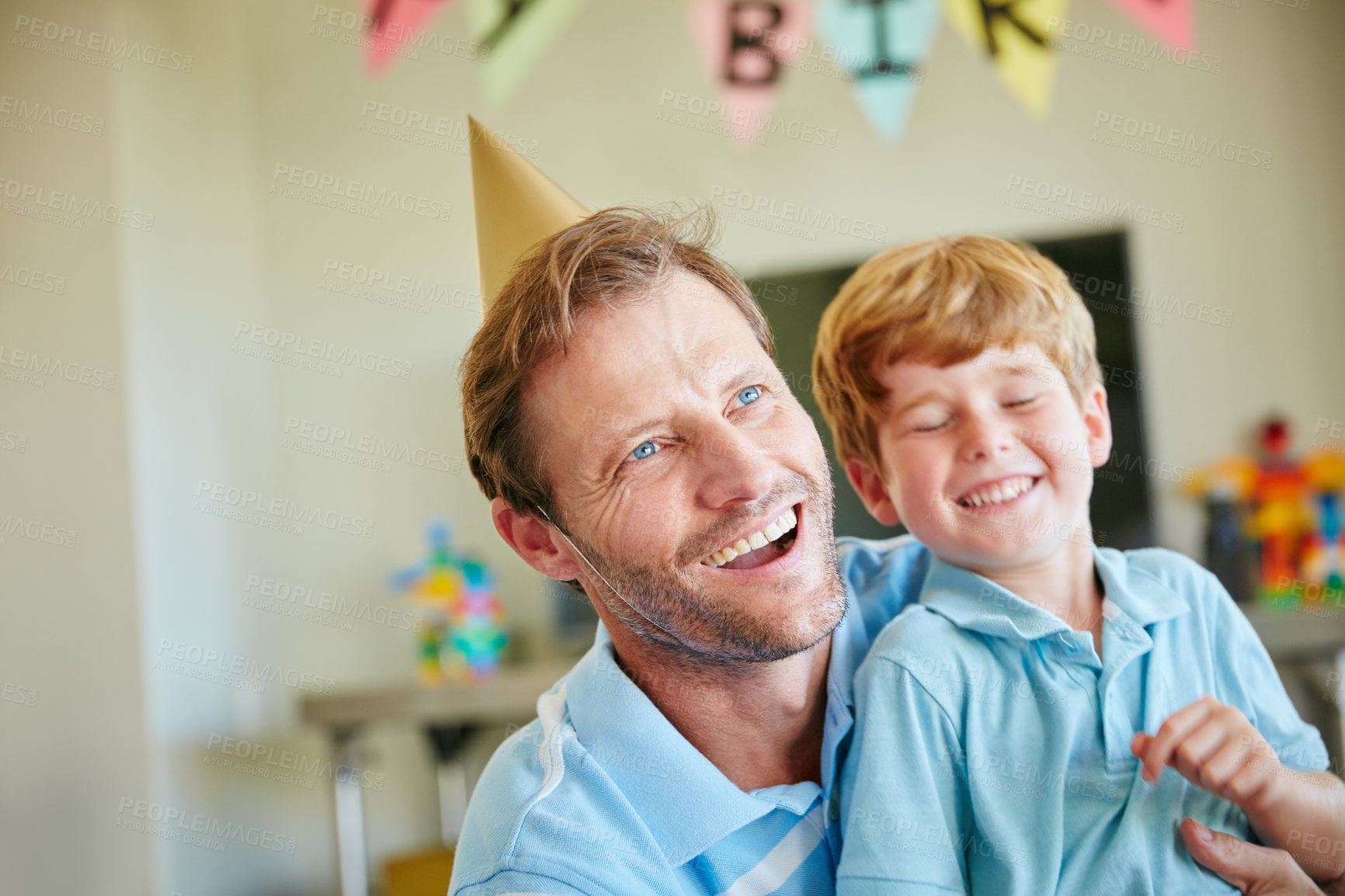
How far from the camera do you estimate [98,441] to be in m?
2.75

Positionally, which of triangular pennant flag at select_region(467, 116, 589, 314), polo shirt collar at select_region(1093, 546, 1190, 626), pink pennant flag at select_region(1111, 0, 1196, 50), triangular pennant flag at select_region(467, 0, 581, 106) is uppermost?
triangular pennant flag at select_region(467, 0, 581, 106)

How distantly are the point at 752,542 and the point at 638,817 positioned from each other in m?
0.22

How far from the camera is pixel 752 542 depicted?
83 centimetres

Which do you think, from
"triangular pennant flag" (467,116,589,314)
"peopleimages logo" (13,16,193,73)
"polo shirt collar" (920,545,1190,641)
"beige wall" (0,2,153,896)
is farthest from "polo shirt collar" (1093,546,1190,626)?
"peopleimages logo" (13,16,193,73)

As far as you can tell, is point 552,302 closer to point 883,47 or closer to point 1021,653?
point 1021,653

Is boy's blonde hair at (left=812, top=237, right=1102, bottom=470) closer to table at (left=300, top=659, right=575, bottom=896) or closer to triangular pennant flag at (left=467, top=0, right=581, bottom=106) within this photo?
table at (left=300, top=659, right=575, bottom=896)

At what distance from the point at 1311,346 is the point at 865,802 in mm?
2422

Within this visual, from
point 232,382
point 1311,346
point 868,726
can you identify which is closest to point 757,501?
point 868,726

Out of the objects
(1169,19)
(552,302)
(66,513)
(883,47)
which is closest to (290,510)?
(66,513)

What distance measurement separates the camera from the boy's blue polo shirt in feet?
2.41

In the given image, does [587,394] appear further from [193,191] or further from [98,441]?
[193,191]

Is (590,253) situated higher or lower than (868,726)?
→ higher

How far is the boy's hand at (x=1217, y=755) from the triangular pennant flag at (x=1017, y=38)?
7.53ft

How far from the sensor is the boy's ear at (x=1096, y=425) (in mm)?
924
